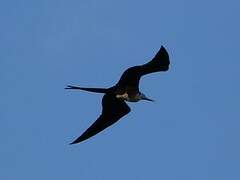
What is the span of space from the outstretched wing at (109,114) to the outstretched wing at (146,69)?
1.19m

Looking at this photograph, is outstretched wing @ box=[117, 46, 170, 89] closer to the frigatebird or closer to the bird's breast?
the frigatebird

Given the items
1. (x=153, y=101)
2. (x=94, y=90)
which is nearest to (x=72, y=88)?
(x=94, y=90)

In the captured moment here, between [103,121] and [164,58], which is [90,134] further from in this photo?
[164,58]

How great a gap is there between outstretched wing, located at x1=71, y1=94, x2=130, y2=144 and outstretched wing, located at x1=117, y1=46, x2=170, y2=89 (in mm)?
1193

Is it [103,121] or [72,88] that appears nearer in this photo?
Result: [72,88]

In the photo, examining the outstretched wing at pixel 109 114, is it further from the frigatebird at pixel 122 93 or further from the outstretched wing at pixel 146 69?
the outstretched wing at pixel 146 69

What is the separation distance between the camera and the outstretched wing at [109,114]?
36.1 m

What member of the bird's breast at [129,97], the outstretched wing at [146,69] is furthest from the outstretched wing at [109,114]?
the outstretched wing at [146,69]

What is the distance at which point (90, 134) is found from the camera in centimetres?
3597

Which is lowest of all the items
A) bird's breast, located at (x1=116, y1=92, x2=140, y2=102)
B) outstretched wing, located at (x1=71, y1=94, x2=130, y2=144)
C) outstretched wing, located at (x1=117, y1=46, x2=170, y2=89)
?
outstretched wing, located at (x1=71, y1=94, x2=130, y2=144)

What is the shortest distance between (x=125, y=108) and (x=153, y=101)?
88 centimetres

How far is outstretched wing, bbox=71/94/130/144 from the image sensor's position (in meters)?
36.1

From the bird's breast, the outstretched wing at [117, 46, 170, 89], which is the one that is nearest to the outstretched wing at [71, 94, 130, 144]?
the bird's breast

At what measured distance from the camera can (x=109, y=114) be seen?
1432 inches
